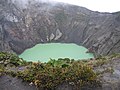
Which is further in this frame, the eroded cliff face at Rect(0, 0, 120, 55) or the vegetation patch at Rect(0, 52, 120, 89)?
the eroded cliff face at Rect(0, 0, 120, 55)

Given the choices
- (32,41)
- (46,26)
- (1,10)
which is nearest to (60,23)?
(46,26)

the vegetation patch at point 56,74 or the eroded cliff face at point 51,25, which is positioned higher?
the vegetation patch at point 56,74

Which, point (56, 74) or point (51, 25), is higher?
point (56, 74)

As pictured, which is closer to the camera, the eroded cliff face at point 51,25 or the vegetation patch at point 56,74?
the vegetation patch at point 56,74

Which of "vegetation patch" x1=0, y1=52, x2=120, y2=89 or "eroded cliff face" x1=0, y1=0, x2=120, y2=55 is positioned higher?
"vegetation patch" x1=0, y1=52, x2=120, y2=89

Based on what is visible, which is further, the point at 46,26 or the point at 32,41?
the point at 46,26

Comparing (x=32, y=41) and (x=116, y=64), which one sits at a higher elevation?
(x=116, y=64)

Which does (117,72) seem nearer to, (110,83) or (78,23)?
(110,83)

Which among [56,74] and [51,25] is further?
[51,25]
